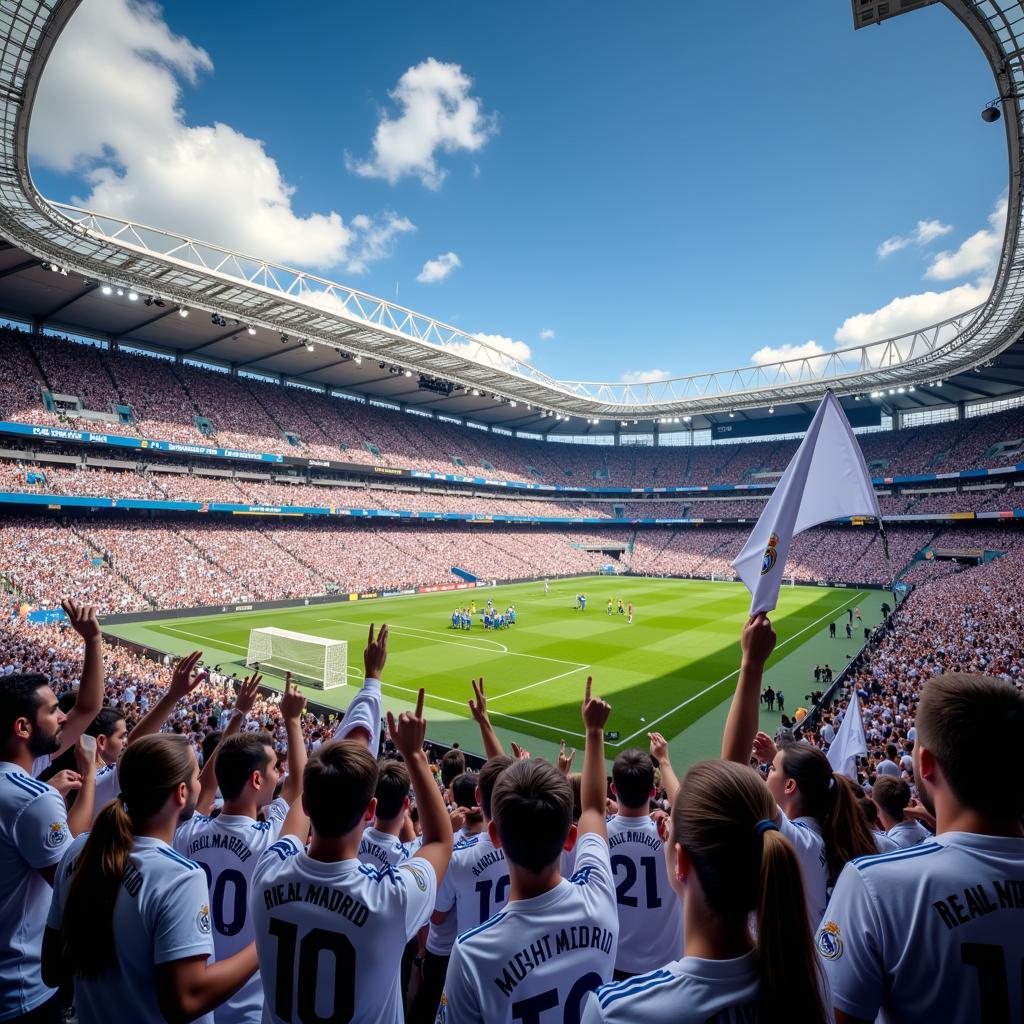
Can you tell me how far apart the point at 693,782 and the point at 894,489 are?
73.0m

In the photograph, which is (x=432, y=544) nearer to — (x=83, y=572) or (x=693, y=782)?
(x=83, y=572)

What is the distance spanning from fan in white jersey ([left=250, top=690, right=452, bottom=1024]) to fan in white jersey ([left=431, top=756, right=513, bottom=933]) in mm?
1137

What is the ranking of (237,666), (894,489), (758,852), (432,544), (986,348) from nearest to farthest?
(758,852), (237,666), (986,348), (432,544), (894,489)

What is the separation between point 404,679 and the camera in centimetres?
2353

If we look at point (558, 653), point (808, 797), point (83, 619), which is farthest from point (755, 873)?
point (558, 653)

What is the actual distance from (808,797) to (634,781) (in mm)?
1085

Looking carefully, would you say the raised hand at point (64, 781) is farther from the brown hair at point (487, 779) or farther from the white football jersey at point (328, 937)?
the brown hair at point (487, 779)

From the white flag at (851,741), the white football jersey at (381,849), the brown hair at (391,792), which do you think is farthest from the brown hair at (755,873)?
the white flag at (851,741)

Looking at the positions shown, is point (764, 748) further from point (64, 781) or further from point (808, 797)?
point (64, 781)

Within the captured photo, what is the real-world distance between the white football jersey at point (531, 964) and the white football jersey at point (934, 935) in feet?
3.08

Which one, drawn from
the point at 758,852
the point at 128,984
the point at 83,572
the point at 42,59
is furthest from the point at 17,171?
the point at 758,852

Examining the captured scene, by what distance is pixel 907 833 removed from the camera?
4.32 meters

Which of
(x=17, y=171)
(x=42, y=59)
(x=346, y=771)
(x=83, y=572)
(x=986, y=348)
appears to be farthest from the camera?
(x=986, y=348)

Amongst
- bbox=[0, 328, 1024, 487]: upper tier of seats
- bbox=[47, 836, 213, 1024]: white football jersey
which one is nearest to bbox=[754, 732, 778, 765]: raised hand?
bbox=[47, 836, 213, 1024]: white football jersey
